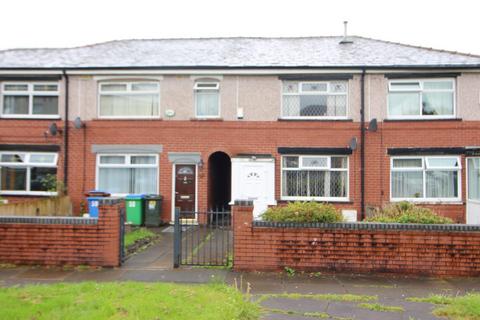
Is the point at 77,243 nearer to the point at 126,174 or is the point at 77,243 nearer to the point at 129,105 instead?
the point at 126,174

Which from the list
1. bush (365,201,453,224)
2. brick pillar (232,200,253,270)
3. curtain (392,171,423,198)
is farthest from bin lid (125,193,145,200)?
curtain (392,171,423,198)

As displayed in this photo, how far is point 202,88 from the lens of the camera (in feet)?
50.7

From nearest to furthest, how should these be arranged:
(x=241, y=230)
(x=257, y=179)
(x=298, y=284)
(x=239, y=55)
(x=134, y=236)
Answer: (x=298, y=284) → (x=241, y=230) → (x=134, y=236) → (x=257, y=179) → (x=239, y=55)

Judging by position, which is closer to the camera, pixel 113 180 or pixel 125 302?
→ pixel 125 302

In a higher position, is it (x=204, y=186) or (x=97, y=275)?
(x=204, y=186)

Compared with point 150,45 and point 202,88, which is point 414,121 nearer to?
point 202,88

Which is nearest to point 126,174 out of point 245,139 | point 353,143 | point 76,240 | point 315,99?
point 245,139

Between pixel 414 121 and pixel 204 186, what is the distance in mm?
7485

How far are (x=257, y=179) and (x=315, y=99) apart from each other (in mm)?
3476

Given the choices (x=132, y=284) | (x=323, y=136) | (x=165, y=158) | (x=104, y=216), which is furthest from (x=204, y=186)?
(x=132, y=284)

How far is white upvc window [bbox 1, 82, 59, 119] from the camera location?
1593 cm

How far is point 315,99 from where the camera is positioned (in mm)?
15391

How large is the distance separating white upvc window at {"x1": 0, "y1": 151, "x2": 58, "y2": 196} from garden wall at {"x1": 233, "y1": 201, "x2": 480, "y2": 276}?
33.5 ft

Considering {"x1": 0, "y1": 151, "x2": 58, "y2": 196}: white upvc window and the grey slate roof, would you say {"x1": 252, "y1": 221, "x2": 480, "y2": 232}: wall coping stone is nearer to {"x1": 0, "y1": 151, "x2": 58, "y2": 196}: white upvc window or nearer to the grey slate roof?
the grey slate roof
